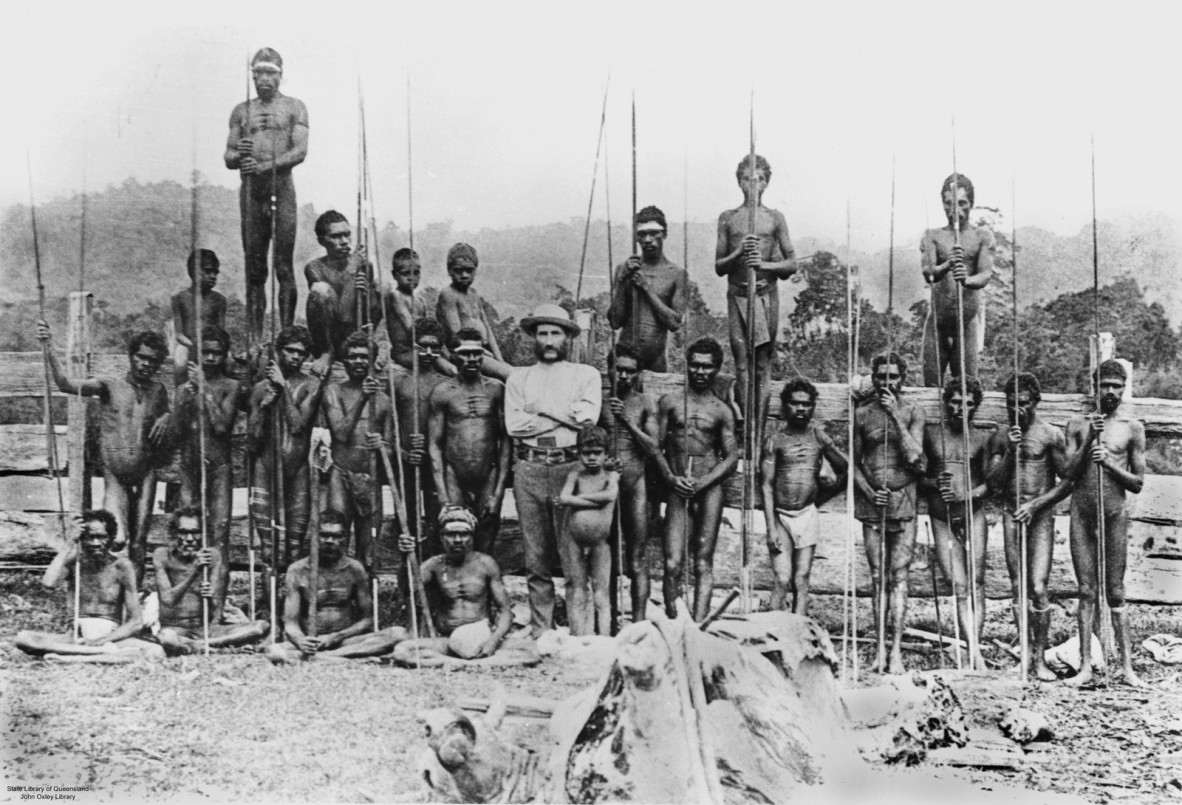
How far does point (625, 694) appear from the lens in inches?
248

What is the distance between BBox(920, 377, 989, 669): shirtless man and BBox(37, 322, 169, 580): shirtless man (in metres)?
4.20

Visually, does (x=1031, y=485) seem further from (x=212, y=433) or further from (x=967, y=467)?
(x=212, y=433)

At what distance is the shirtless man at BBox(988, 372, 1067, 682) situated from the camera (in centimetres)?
729

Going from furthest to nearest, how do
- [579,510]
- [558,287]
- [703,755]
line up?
[558,287]
[579,510]
[703,755]

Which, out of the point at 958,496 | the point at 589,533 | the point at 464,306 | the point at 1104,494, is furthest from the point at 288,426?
the point at 1104,494

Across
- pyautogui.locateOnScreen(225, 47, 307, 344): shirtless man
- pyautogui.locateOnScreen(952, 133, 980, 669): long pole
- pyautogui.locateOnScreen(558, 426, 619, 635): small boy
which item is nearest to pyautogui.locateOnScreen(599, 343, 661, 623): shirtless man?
pyautogui.locateOnScreen(558, 426, 619, 635): small boy

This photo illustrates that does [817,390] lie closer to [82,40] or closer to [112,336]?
[112,336]

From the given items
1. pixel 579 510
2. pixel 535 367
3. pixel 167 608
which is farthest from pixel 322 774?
pixel 535 367

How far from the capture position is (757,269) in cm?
729

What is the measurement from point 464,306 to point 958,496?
289cm

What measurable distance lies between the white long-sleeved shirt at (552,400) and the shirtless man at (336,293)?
0.81m

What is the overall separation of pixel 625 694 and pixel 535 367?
1878 mm

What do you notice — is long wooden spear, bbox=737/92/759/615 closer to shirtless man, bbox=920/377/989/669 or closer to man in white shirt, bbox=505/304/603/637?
man in white shirt, bbox=505/304/603/637

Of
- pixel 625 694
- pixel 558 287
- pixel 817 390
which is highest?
pixel 558 287
